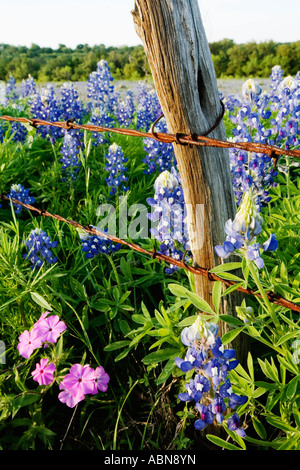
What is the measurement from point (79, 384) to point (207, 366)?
26.8 inches

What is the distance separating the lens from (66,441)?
69.9 inches

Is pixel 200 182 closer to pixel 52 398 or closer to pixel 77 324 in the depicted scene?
pixel 77 324

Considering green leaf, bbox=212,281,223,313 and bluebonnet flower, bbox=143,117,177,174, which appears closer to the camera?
green leaf, bbox=212,281,223,313

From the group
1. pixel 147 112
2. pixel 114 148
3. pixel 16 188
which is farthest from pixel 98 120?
pixel 16 188

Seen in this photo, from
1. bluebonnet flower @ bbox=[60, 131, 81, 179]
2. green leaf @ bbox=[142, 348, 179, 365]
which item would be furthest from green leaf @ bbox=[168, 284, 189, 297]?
bluebonnet flower @ bbox=[60, 131, 81, 179]

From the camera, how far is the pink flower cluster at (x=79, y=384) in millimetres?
1671

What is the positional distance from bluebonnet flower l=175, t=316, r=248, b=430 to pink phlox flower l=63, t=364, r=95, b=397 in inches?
21.0

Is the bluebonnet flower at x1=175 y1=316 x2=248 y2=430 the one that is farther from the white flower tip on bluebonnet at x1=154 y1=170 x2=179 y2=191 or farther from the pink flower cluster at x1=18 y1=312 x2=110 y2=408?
the white flower tip on bluebonnet at x1=154 y1=170 x2=179 y2=191

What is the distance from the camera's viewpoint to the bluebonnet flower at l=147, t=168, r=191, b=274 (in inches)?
68.9

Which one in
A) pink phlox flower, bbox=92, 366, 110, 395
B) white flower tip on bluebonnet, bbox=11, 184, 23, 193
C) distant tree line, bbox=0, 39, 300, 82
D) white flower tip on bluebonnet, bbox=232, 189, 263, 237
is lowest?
pink phlox flower, bbox=92, 366, 110, 395

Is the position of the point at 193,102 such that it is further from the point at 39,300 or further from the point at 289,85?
the point at 289,85

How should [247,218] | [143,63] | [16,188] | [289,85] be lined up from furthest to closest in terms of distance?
[143,63] < [16,188] < [289,85] < [247,218]

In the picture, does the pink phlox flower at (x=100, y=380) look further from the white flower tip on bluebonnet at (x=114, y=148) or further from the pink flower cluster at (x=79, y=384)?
the white flower tip on bluebonnet at (x=114, y=148)

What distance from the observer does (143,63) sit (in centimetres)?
2134
